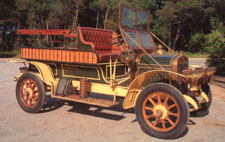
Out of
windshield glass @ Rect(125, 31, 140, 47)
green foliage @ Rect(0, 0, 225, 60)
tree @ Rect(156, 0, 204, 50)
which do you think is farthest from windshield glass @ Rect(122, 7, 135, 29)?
tree @ Rect(156, 0, 204, 50)

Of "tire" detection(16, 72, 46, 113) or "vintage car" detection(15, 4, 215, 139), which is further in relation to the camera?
"tire" detection(16, 72, 46, 113)

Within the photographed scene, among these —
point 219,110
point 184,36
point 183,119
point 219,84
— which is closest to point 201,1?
point 184,36

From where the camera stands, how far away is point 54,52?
5.11 metres

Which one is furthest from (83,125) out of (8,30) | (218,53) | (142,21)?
(8,30)

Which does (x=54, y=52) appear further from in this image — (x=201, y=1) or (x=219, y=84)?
(x=201, y=1)

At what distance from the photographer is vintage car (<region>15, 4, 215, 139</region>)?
3.80m

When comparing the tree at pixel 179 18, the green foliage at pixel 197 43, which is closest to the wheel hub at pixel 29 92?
the tree at pixel 179 18

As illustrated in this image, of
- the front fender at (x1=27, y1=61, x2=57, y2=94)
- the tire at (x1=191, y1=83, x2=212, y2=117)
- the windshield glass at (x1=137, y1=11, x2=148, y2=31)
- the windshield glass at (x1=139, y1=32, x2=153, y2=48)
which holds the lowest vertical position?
the tire at (x1=191, y1=83, x2=212, y2=117)

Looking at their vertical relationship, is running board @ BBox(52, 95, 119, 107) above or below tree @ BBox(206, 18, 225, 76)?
below

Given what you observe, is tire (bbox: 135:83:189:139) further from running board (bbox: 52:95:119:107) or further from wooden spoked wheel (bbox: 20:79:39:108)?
wooden spoked wheel (bbox: 20:79:39:108)

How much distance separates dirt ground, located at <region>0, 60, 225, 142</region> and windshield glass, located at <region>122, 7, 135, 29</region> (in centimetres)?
180

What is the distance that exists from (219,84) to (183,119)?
213 inches

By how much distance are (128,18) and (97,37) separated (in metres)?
1.10

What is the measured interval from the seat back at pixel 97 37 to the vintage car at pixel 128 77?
0.9 inches
